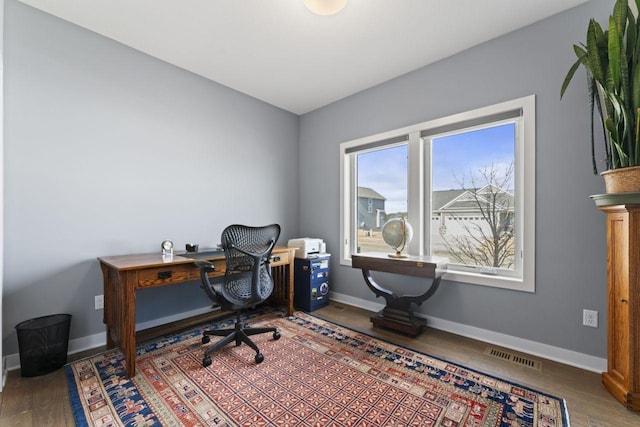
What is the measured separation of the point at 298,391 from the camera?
5.69 ft

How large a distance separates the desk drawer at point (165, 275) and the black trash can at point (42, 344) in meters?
0.65

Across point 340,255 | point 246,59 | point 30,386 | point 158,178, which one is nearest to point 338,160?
point 340,255

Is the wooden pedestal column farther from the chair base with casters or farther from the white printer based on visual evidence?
the white printer

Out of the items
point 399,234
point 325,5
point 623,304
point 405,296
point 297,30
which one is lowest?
point 405,296

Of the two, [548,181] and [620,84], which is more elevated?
[620,84]

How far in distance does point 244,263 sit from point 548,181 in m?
2.52

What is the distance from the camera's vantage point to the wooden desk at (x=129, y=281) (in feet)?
6.23

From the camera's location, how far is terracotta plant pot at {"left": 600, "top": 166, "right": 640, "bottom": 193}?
5.00 feet

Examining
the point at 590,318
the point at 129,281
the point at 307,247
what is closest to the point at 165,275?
the point at 129,281

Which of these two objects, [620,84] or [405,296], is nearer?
[620,84]

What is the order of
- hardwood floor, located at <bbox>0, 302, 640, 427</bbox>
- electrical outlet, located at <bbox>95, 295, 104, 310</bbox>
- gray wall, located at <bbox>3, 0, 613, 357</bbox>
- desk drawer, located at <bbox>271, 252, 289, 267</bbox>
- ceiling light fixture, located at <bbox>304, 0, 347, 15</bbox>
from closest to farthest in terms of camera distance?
hardwood floor, located at <bbox>0, 302, 640, 427</bbox>, ceiling light fixture, located at <bbox>304, 0, 347, 15</bbox>, gray wall, located at <bbox>3, 0, 613, 357</bbox>, electrical outlet, located at <bbox>95, 295, 104, 310</bbox>, desk drawer, located at <bbox>271, 252, 289, 267</bbox>

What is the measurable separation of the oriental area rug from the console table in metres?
0.34

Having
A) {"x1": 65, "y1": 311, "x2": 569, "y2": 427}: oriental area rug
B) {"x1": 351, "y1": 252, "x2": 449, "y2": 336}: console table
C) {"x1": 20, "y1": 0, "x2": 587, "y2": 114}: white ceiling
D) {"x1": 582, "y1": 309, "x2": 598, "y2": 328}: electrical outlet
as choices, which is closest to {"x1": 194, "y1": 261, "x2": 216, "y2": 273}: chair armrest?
{"x1": 65, "y1": 311, "x2": 569, "y2": 427}: oriental area rug

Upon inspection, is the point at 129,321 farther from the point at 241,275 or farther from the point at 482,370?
the point at 482,370
